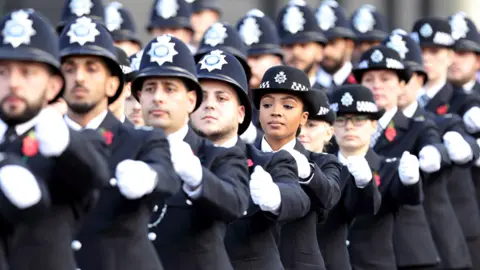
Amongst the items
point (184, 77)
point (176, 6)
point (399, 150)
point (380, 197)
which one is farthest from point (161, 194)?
point (176, 6)

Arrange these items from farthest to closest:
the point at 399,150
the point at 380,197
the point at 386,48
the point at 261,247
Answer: the point at 386,48, the point at 399,150, the point at 380,197, the point at 261,247

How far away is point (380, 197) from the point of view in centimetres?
1047

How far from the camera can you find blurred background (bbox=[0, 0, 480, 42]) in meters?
18.0

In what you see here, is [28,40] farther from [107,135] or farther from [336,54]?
[336,54]

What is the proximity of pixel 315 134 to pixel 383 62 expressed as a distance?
2202mm

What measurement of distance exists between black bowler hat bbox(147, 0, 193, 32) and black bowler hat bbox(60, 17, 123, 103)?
6519 millimetres

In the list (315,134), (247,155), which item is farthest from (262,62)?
(247,155)

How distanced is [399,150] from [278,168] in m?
3.28

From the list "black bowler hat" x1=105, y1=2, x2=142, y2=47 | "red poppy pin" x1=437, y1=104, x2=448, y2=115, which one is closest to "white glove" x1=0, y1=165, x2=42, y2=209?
"black bowler hat" x1=105, y1=2, x2=142, y2=47

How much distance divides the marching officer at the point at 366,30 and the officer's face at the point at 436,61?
3.90 ft

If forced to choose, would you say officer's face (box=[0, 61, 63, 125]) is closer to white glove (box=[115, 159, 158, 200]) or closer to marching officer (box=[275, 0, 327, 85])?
white glove (box=[115, 159, 158, 200])

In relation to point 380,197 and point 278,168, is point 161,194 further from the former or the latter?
point 380,197

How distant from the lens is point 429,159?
11586 millimetres

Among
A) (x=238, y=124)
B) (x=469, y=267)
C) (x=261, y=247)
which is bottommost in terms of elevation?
(x=469, y=267)
